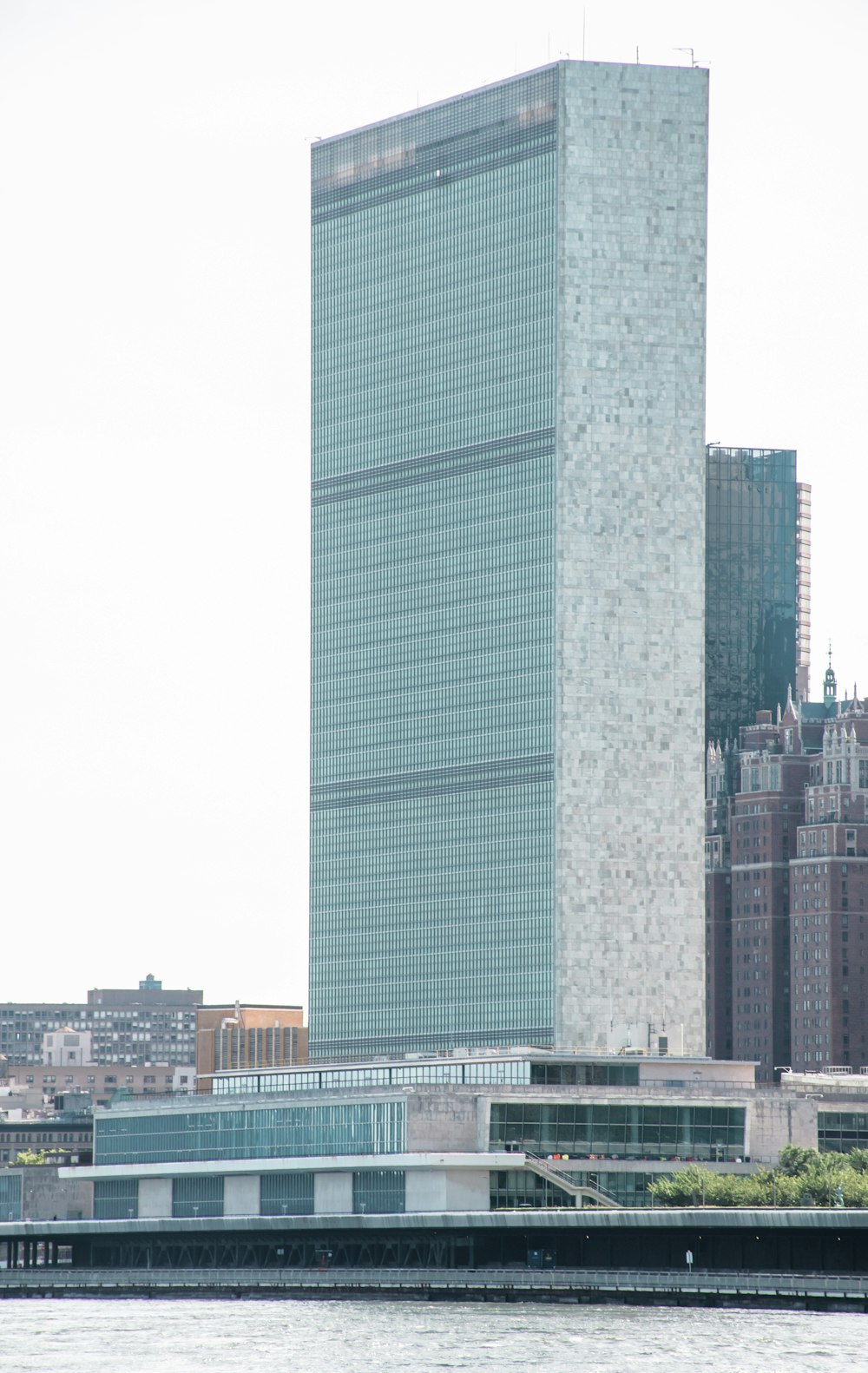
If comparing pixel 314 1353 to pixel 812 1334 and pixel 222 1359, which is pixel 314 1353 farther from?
pixel 812 1334

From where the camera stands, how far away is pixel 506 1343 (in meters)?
197

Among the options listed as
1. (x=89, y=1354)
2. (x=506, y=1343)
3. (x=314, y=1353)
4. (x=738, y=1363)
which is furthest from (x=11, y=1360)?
(x=738, y=1363)

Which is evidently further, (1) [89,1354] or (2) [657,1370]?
(1) [89,1354]

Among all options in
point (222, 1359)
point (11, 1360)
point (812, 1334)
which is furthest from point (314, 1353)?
point (812, 1334)

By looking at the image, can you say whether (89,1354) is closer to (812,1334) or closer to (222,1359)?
(222,1359)

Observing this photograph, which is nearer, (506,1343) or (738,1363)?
(738,1363)

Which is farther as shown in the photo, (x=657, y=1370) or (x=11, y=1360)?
(x=11, y=1360)

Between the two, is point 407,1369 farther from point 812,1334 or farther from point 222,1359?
point 812,1334

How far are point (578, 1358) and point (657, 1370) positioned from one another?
915 cm

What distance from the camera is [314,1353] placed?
193875 millimetres

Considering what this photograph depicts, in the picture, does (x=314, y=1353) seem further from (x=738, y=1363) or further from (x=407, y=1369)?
(x=738, y=1363)

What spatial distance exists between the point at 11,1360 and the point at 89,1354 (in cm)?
565

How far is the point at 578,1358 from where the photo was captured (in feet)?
610

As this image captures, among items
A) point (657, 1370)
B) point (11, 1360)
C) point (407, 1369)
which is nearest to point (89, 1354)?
point (11, 1360)
